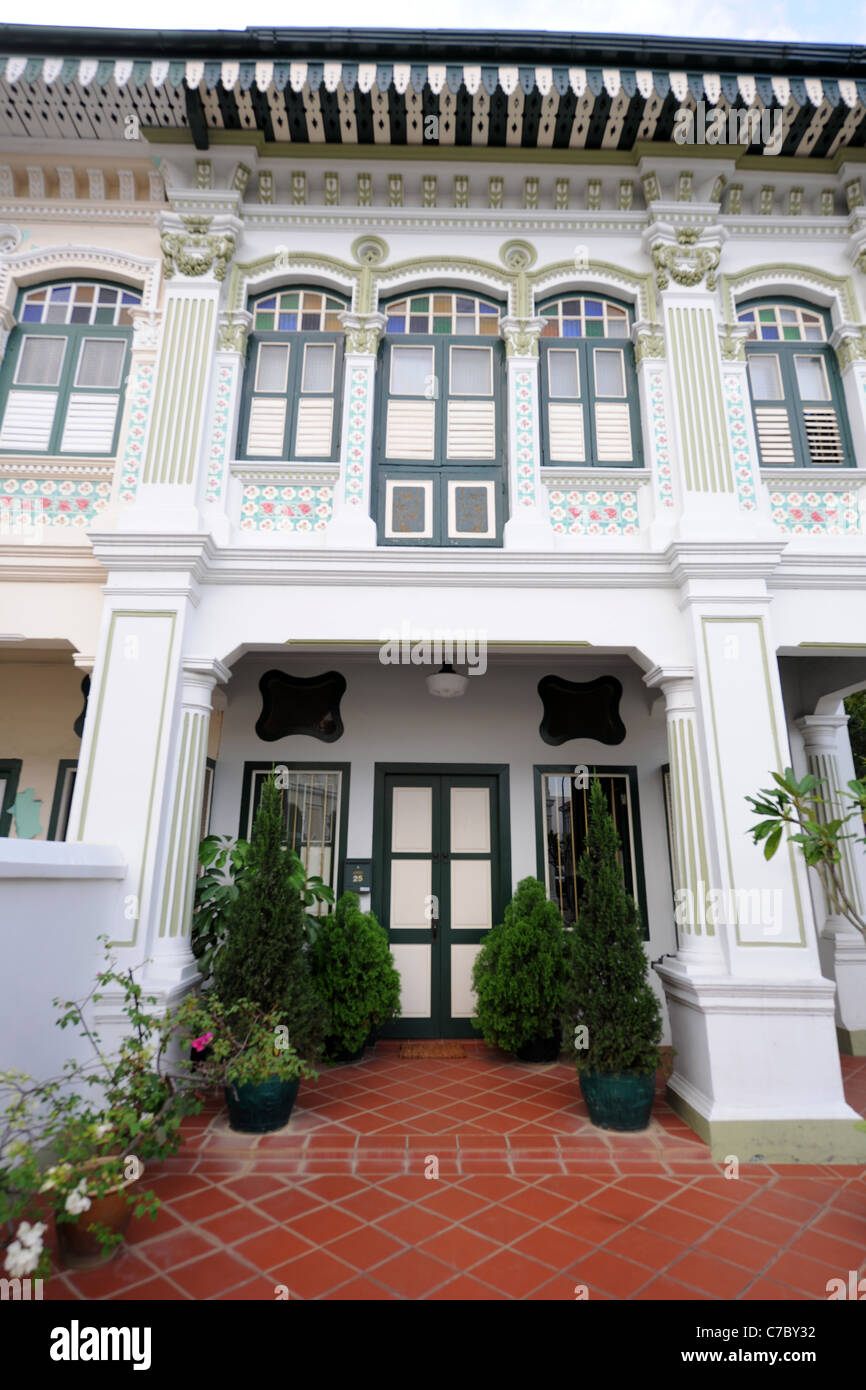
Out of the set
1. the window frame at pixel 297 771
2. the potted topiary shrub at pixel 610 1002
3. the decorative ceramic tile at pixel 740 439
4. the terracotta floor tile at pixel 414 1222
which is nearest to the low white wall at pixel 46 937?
the terracotta floor tile at pixel 414 1222

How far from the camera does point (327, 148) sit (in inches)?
253

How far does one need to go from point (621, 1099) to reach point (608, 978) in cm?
75

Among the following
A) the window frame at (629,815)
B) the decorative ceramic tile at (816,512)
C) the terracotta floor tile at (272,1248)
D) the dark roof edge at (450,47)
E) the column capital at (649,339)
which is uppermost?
the dark roof edge at (450,47)

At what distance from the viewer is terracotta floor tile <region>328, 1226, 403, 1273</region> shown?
3.24 meters

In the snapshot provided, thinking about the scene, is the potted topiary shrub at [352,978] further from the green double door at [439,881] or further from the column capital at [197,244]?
the column capital at [197,244]

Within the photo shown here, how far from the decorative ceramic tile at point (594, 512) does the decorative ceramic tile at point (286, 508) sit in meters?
1.89

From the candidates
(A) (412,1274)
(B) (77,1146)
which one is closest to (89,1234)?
(B) (77,1146)

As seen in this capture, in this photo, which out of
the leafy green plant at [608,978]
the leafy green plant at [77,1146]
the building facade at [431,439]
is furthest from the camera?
the building facade at [431,439]

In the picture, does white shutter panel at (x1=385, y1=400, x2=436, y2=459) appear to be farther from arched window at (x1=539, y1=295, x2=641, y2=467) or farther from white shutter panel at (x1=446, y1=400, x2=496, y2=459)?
arched window at (x1=539, y1=295, x2=641, y2=467)

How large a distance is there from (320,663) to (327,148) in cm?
463

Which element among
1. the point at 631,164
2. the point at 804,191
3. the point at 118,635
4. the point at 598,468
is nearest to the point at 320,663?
the point at 118,635

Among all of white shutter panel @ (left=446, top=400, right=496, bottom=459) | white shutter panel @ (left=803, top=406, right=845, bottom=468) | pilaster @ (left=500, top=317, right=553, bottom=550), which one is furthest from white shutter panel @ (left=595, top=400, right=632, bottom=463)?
white shutter panel @ (left=803, top=406, right=845, bottom=468)

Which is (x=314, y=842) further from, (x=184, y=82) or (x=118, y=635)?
(x=184, y=82)

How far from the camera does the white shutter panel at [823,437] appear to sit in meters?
6.31
